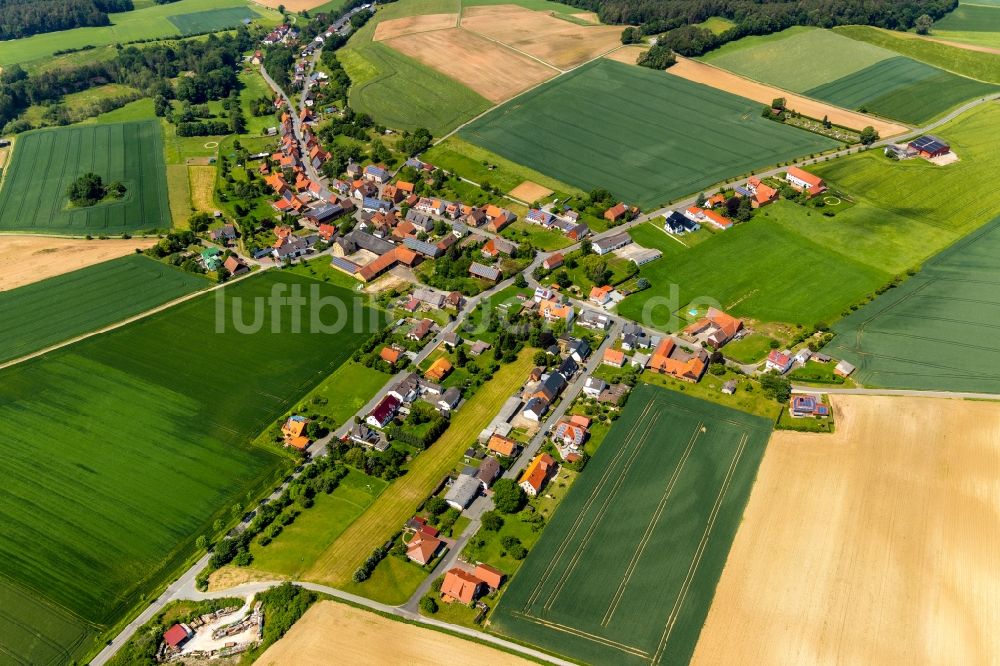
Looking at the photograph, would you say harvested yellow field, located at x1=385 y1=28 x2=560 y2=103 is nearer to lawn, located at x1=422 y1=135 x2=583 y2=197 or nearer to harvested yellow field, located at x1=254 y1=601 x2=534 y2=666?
lawn, located at x1=422 y1=135 x2=583 y2=197

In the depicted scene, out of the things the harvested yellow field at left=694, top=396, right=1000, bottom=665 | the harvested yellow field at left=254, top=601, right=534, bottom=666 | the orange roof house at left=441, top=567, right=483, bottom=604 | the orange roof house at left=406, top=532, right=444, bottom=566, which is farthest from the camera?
the orange roof house at left=406, top=532, right=444, bottom=566

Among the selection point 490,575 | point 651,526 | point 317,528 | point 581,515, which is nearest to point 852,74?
point 651,526

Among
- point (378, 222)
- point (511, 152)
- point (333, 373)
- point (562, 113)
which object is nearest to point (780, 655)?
point (333, 373)

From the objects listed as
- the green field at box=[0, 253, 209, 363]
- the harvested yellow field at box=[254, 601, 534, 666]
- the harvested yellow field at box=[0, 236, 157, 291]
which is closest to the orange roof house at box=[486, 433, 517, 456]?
the harvested yellow field at box=[254, 601, 534, 666]

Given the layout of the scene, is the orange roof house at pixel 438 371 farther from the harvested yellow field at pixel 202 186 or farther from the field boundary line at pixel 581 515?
the harvested yellow field at pixel 202 186

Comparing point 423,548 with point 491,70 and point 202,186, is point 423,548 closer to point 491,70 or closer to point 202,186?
point 202,186

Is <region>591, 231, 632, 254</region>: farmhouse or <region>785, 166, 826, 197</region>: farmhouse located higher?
<region>785, 166, 826, 197</region>: farmhouse

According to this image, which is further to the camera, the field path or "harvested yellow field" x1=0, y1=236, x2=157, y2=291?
"harvested yellow field" x1=0, y1=236, x2=157, y2=291
